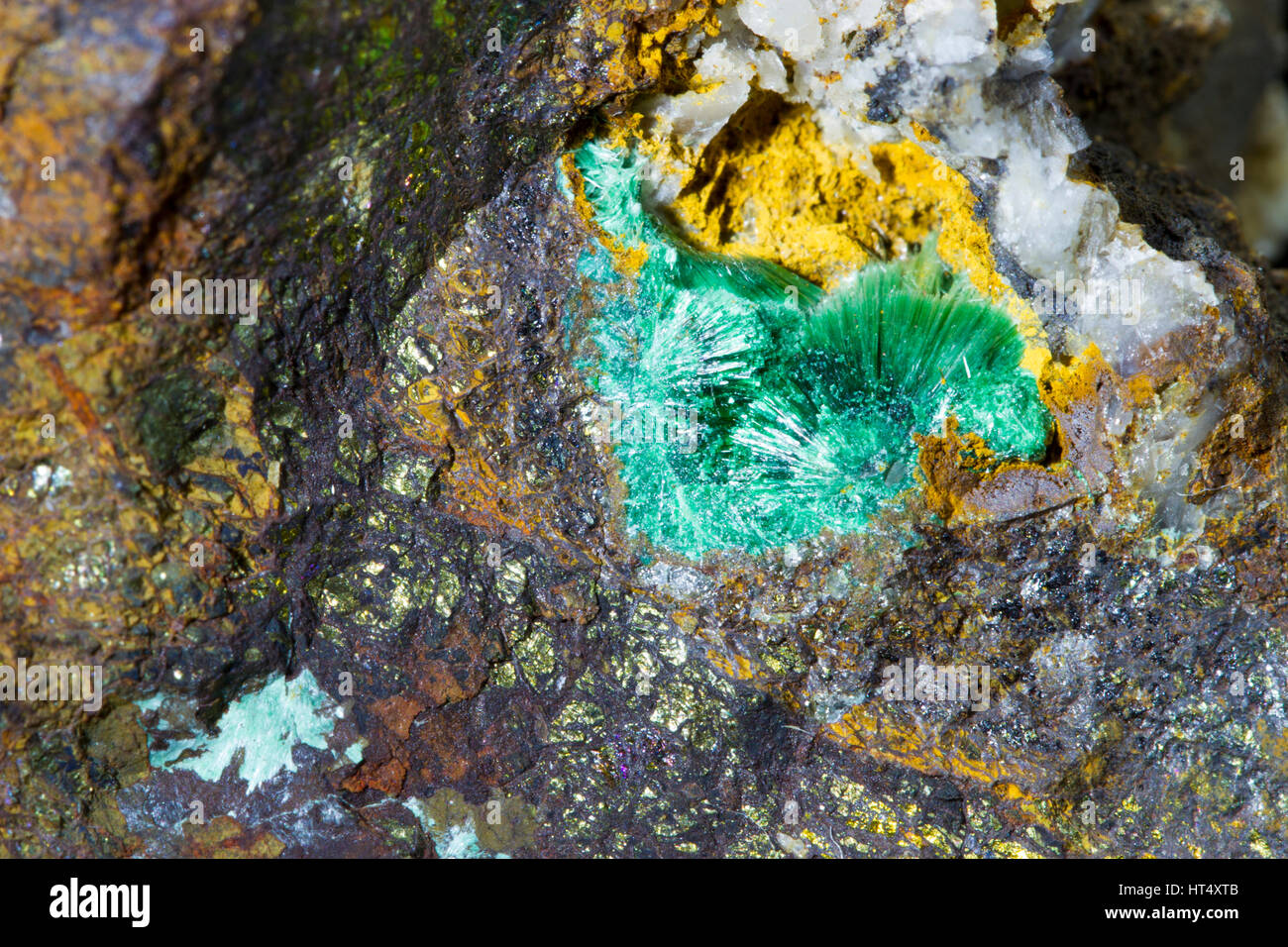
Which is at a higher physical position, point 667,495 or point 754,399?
point 754,399

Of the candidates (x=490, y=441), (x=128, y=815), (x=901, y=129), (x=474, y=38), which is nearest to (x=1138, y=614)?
(x=901, y=129)

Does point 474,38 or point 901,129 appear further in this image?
point 901,129

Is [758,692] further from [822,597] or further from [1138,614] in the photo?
[1138,614]

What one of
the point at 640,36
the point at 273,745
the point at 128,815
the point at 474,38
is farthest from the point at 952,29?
the point at 128,815

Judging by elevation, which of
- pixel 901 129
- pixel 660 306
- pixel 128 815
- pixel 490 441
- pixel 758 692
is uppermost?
pixel 901 129

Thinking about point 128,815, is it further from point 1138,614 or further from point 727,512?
point 1138,614

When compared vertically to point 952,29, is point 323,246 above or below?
below
